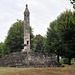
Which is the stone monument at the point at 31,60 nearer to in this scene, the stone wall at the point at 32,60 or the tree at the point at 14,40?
the stone wall at the point at 32,60

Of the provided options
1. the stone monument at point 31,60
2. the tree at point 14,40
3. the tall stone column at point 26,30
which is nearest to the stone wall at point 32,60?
the stone monument at point 31,60

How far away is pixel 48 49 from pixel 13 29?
1470 cm

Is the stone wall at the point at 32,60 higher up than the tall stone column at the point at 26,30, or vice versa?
the tall stone column at the point at 26,30

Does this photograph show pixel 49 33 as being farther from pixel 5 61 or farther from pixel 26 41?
pixel 5 61

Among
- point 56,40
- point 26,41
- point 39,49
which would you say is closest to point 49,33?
point 56,40

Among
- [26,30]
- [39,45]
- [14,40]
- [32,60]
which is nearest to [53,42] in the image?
[26,30]

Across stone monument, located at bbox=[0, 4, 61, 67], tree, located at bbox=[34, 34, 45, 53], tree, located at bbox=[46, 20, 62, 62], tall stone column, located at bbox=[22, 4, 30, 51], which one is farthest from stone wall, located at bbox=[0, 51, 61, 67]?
tree, located at bbox=[34, 34, 45, 53]

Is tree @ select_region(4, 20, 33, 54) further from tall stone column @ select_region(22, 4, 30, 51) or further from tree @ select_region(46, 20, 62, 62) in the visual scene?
tall stone column @ select_region(22, 4, 30, 51)

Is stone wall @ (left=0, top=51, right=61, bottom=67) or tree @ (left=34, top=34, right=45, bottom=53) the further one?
tree @ (left=34, top=34, right=45, bottom=53)

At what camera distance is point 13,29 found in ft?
168

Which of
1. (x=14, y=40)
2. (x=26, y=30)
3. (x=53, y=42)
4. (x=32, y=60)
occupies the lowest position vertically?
(x=32, y=60)

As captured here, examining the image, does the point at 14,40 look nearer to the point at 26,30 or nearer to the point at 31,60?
the point at 26,30

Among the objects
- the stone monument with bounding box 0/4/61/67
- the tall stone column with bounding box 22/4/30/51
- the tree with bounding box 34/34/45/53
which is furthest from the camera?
the tree with bounding box 34/34/45/53

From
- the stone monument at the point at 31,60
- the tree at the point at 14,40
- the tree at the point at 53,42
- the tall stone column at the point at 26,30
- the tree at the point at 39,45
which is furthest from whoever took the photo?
the tree at the point at 39,45
